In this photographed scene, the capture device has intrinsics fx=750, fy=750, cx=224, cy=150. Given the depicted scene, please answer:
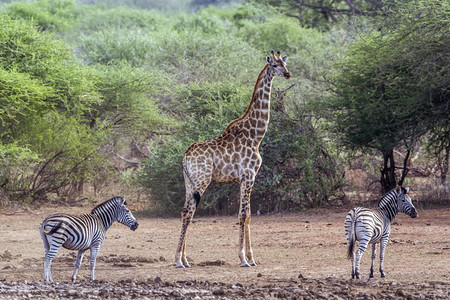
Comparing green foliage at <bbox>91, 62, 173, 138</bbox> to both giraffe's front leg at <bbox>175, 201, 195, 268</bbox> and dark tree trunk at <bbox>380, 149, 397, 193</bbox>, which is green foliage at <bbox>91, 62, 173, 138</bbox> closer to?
dark tree trunk at <bbox>380, 149, 397, 193</bbox>

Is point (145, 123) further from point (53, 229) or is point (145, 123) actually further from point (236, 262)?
point (53, 229)

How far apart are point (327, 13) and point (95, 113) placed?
18987mm

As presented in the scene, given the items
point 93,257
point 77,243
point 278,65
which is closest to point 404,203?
point 278,65

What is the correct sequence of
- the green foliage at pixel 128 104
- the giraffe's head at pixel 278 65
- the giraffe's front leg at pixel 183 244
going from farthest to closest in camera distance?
1. the green foliage at pixel 128 104
2. the giraffe's head at pixel 278 65
3. the giraffe's front leg at pixel 183 244

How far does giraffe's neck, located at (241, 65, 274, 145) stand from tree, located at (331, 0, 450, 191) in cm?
524

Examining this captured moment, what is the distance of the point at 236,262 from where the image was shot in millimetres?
10328

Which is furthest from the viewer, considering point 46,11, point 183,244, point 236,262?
point 46,11

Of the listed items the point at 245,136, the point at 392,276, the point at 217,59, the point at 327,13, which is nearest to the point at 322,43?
the point at 327,13

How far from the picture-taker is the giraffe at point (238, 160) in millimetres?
10125

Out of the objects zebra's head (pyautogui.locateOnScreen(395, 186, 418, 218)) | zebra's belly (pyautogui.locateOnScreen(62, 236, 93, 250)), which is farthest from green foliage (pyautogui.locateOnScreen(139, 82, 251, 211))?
zebra's belly (pyautogui.locateOnScreen(62, 236, 93, 250))

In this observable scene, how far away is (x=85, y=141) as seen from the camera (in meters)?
18.0

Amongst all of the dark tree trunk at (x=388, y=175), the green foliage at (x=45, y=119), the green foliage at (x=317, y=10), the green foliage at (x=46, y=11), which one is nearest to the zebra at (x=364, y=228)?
the dark tree trunk at (x=388, y=175)

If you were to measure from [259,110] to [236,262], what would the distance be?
7.10 feet

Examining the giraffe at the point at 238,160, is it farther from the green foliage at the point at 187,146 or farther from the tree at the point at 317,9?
the tree at the point at 317,9
